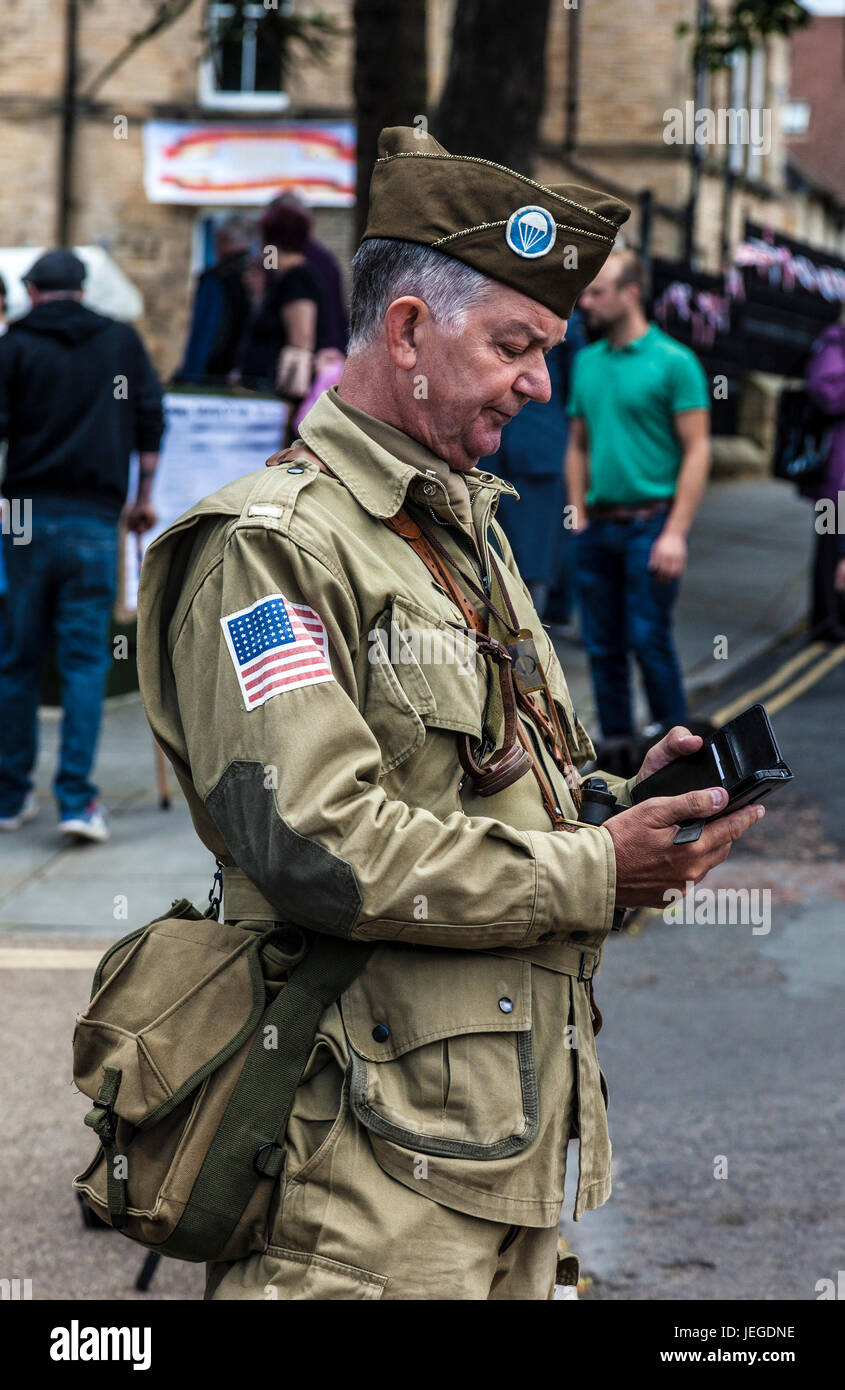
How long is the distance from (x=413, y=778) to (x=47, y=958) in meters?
3.81

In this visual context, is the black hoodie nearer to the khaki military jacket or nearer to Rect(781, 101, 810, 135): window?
the khaki military jacket

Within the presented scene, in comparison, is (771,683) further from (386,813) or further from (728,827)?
(386,813)

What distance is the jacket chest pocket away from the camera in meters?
2.01

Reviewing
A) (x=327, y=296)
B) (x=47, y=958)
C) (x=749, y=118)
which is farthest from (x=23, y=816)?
(x=749, y=118)

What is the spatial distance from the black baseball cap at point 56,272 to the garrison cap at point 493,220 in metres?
4.82

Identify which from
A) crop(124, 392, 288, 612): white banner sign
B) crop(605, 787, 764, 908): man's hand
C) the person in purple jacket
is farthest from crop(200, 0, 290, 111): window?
crop(605, 787, 764, 908): man's hand

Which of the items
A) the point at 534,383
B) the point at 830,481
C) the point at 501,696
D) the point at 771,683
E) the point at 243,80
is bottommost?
the point at 771,683

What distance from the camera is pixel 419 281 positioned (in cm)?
211

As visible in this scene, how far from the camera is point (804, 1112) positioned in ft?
14.8

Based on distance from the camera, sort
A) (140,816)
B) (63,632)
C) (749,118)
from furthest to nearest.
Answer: (749,118)
(140,816)
(63,632)

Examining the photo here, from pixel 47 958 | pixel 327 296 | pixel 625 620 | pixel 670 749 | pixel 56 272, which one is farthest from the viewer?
pixel 327 296

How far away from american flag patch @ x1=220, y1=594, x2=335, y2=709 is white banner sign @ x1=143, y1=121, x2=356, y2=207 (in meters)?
20.8
